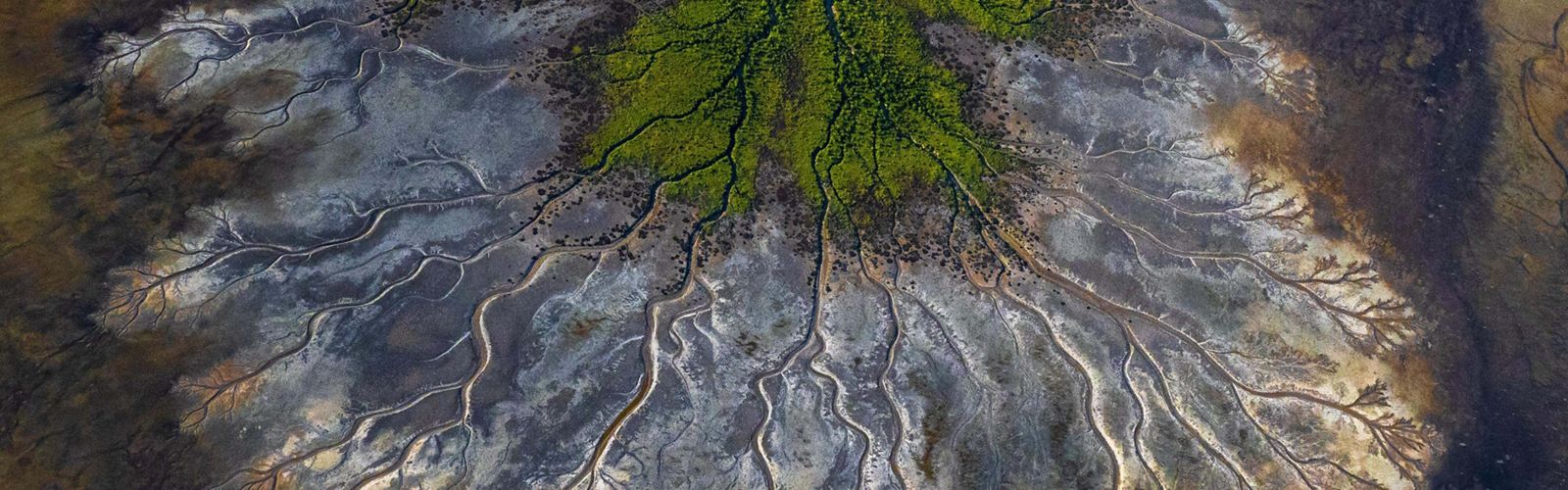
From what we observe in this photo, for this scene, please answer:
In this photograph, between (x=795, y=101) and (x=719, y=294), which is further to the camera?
(x=795, y=101)

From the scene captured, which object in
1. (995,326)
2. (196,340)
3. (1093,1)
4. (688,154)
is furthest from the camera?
(1093,1)

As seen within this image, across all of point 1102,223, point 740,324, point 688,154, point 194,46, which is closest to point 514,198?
point 688,154

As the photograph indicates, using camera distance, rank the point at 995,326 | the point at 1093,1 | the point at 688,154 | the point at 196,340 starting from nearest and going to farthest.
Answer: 1. the point at 196,340
2. the point at 995,326
3. the point at 688,154
4. the point at 1093,1

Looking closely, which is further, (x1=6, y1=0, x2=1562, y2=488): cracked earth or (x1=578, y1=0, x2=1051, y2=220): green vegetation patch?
(x1=578, y1=0, x2=1051, y2=220): green vegetation patch

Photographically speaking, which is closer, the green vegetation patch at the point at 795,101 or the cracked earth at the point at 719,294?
the cracked earth at the point at 719,294

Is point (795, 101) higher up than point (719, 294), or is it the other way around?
point (795, 101)

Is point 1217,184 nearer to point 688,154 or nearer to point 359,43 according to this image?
point 688,154

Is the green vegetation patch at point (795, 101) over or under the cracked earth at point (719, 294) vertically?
over

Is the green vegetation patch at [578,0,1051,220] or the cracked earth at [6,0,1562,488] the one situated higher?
the green vegetation patch at [578,0,1051,220]
